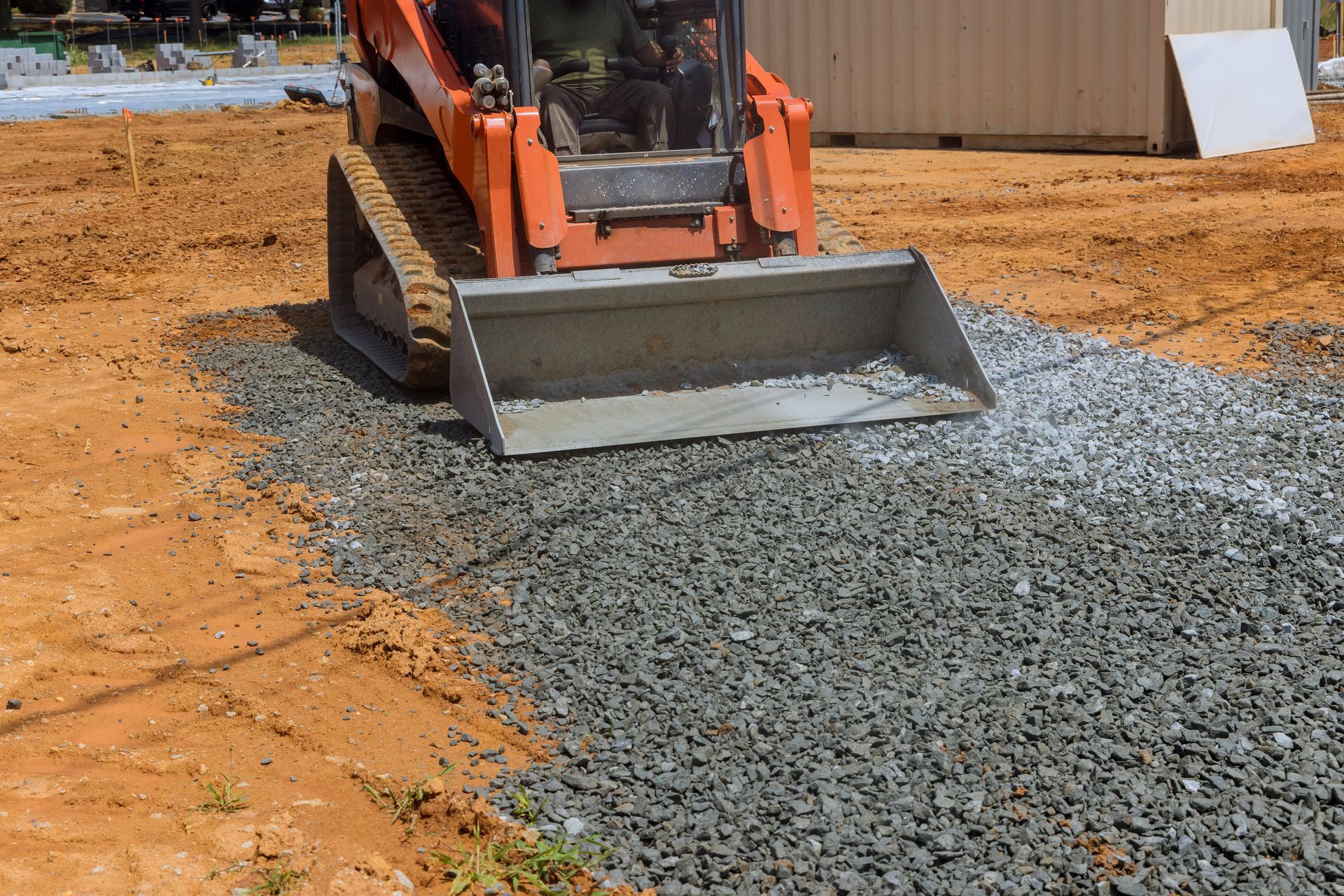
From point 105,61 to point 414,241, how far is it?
72.1 ft

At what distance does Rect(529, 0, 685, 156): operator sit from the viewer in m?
6.74

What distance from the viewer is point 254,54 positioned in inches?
1114

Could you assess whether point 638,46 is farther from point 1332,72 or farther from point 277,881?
point 1332,72

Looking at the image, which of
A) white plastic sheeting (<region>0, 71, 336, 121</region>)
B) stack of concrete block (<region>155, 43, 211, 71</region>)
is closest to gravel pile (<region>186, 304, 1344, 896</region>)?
white plastic sheeting (<region>0, 71, 336, 121</region>)

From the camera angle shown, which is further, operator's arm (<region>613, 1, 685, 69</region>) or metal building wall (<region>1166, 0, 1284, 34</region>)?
metal building wall (<region>1166, 0, 1284, 34</region>)

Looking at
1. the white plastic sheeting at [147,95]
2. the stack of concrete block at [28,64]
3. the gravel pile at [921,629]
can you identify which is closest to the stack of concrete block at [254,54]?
the white plastic sheeting at [147,95]

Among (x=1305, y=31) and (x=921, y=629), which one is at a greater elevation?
(x=1305, y=31)

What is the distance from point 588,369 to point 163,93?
1921 cm

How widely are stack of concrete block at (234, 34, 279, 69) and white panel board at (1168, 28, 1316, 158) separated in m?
19.4

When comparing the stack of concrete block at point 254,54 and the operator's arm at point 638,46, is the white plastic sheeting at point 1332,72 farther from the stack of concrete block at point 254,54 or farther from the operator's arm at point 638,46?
the stack of concrete block at point 254,54

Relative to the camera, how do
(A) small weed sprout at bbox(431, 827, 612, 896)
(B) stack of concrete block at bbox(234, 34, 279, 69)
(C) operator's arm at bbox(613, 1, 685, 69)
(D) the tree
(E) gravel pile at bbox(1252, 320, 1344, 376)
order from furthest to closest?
1. (D) the tree
2. (B) stack of concrete block at bbox(234, 34, 279, 69)
3. (E) gravel pile at bbox(1252, 320, 1344, 376)
4. (C) operator's arm at bbox(613, 1, 685, 69)
5. (A) small weed sprout at bbox(431, 827, 612, 896)

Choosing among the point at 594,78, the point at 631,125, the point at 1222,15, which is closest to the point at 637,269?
the point at 631,125

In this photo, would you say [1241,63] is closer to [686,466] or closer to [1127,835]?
[686,466]

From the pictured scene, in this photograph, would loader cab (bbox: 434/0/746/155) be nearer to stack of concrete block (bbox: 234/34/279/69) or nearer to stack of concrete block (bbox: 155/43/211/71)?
stack of concrete block (bbox: 234/34/279/69)
